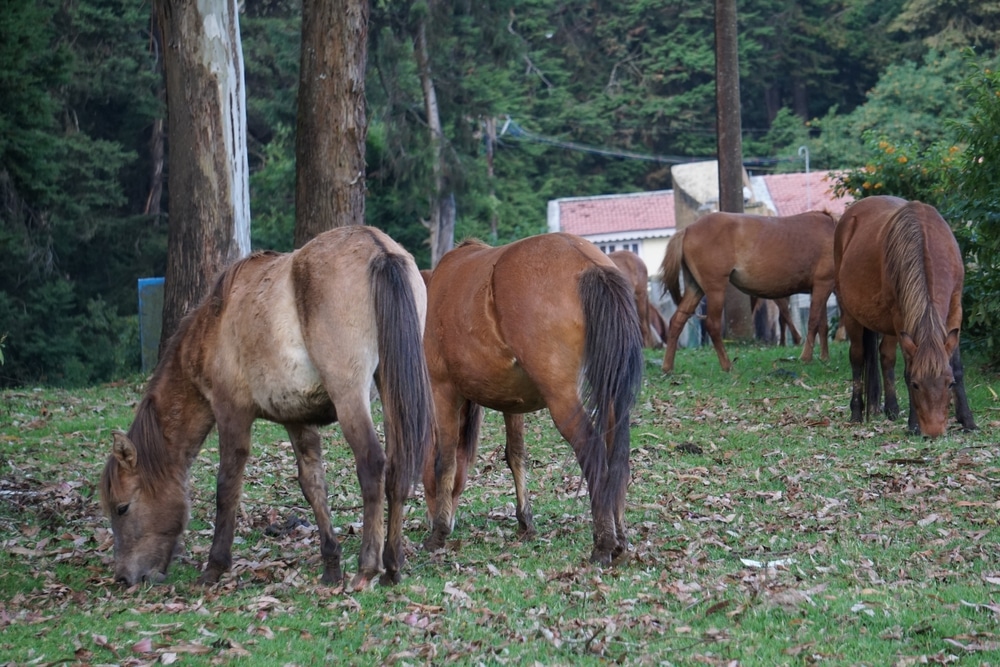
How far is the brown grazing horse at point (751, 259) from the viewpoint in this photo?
14945 mm

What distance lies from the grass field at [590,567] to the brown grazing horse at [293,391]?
0.35 meters

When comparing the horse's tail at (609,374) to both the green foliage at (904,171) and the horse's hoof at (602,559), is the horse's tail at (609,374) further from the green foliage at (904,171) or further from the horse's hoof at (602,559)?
the green foliage at (904,171)

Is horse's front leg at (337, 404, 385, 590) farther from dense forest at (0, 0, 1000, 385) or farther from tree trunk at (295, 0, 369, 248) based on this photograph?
dense forest at (0, 0, 1000, 385)

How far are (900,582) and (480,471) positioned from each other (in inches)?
181

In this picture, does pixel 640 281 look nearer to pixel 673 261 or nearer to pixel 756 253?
pixel 673 261

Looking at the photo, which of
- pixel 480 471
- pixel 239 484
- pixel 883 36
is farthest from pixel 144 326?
pixel 883 36

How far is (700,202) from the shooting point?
27.7m

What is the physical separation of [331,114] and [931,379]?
6426 mm

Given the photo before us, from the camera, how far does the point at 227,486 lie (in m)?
6.23

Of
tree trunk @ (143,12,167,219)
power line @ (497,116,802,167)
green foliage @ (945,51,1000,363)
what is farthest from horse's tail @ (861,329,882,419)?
power line @ (497,116,802,167)

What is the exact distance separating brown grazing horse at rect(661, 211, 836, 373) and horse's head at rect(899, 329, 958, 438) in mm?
5589

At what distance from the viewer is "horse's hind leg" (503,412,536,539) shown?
7.12 metres

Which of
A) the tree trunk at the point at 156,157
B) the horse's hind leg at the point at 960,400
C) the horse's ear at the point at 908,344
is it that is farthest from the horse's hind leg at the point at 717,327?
the tree trunk at the point at 156,157

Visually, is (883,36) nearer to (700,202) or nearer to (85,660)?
(700,202)
